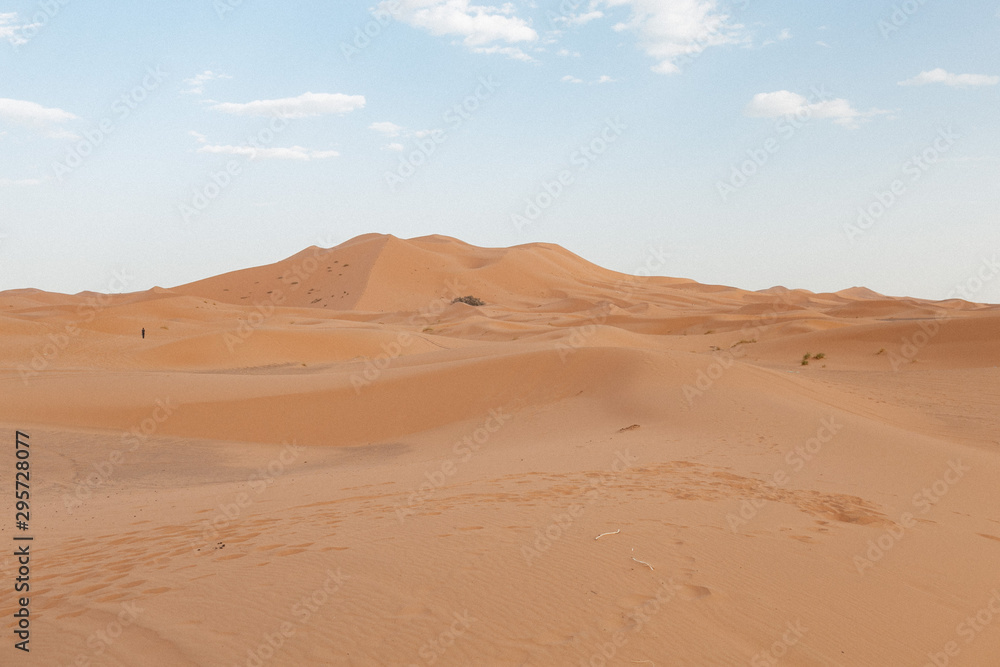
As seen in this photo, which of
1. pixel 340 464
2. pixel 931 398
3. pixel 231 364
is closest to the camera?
pixel 340 464

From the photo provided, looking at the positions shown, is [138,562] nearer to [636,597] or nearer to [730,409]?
[636,597]

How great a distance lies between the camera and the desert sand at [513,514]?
3396mm

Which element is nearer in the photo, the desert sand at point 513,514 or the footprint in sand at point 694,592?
the desert sand at point 513,514

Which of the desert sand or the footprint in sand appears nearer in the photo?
the desert sand

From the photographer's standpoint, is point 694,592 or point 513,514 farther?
point 513,514

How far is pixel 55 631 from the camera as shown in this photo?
11.0 feet

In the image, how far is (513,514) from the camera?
527 centimetres

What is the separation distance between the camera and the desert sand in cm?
340

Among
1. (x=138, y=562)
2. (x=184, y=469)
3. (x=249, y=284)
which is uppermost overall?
(x=249, y=284)

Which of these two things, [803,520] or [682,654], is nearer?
[682,654]

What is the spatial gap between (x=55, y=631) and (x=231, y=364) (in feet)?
63.4

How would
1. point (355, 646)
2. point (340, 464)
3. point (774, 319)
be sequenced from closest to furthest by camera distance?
1. point (355, 646)
2. point (340, 464)
3. point (774, 319)

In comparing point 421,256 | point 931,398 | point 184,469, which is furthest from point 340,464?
point 421,256

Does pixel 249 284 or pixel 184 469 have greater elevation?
pixel 249 284
